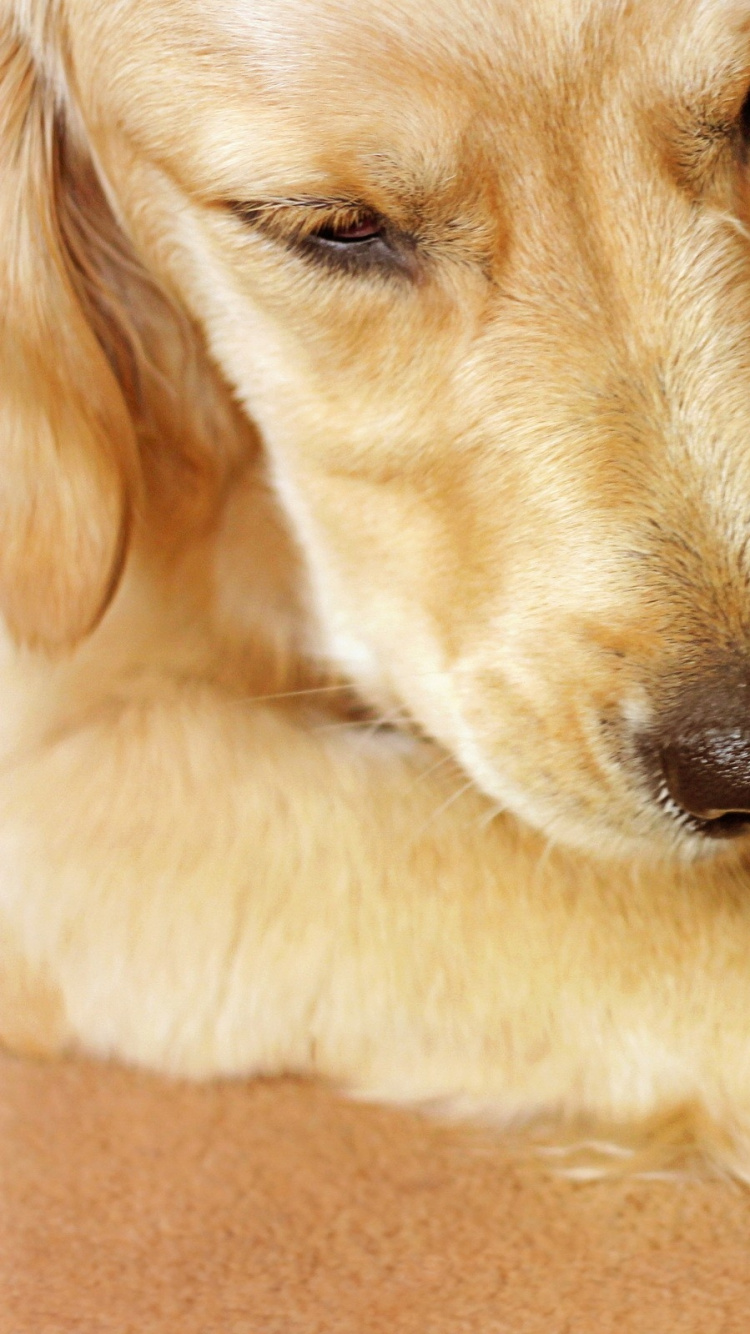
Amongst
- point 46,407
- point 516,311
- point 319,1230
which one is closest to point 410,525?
point 516,311

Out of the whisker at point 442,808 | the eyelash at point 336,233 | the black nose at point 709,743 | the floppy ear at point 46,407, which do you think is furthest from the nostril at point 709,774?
the floppy ear at point 46,407

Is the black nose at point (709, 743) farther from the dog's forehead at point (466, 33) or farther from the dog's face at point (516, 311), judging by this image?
the dog's forehead at point (466, 33)

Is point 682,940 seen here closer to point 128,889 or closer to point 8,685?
point 128,889

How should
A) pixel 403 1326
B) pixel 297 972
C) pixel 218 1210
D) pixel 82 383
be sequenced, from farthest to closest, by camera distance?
pixel 82 383, pixel 297 972, pixel 218 1210, pixel 403 1326

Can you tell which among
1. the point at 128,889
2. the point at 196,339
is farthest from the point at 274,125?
the point at 128,889

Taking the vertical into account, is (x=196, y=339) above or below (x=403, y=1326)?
above

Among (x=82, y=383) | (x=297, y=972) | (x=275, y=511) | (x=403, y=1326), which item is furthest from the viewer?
(x=275, y=511)

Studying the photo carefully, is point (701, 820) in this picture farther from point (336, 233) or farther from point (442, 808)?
point (336, 233)
